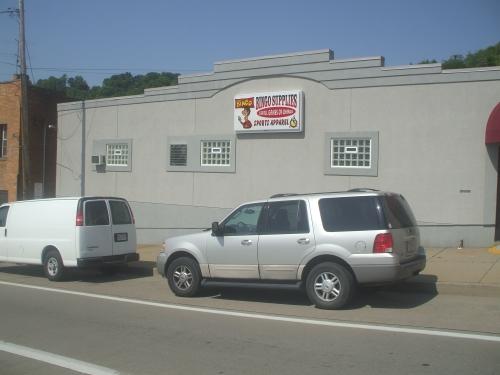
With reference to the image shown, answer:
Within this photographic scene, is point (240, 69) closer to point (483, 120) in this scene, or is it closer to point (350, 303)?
point (483, 120)

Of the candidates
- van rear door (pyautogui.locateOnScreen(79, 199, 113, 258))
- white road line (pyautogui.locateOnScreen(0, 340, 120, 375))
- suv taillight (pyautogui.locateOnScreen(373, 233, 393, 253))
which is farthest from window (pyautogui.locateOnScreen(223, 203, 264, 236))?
van rear door (pyautogui.locateOnScreen(79, 199, 113, 258))

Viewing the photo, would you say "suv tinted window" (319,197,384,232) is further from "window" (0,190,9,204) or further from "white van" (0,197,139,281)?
"window" (0,190,9,204)

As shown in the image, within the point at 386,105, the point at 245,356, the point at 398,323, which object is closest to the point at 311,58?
the point at 386,105

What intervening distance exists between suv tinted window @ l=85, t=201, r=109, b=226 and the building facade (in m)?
5.23

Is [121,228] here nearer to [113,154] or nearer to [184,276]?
[184,276]

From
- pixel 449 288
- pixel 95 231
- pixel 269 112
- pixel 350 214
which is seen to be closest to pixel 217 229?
pixel 350 214

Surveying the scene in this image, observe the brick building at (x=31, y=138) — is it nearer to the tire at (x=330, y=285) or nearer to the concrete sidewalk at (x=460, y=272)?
the concrete sidewalk at (x=460, y=272)

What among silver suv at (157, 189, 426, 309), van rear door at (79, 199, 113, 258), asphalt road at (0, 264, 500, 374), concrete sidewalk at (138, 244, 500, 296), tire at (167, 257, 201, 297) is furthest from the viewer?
van rear door at (79, 199, 113, 258)

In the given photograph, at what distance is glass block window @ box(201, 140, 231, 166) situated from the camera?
18125mm

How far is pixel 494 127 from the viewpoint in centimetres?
1331

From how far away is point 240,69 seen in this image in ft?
57.9

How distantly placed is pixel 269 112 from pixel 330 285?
8946 millimetres

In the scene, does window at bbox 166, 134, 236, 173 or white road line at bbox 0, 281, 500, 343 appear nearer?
white road line at bbox 0, 281, 500, 343

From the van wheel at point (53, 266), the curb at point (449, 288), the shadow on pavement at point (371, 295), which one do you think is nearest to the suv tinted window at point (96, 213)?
the van wheel at point (53, 266)
